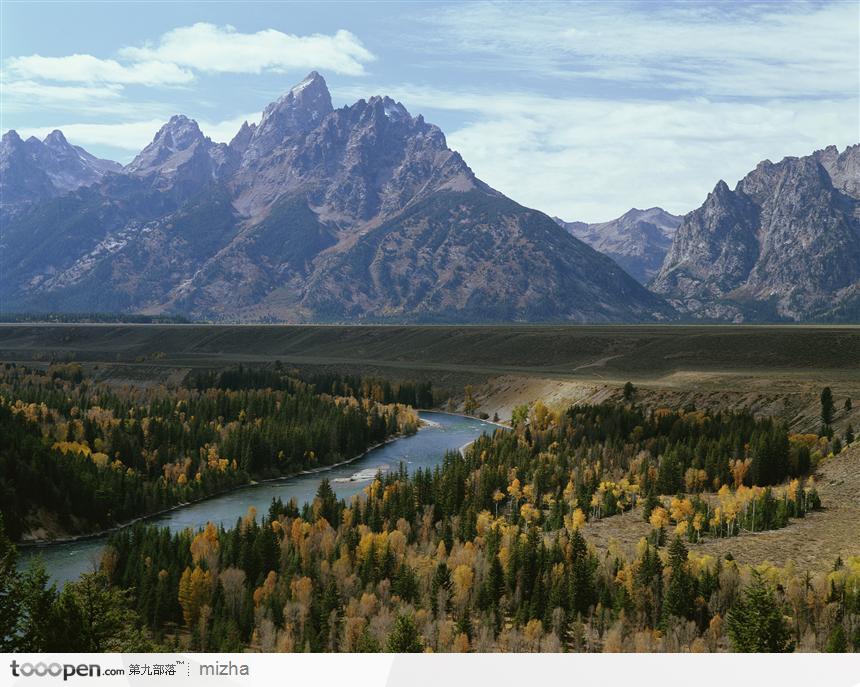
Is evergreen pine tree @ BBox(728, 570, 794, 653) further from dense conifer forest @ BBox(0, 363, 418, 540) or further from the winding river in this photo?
dense conifer forest @ BBox(0, 363, 418, 540)

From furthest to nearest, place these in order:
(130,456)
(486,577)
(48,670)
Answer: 1. (130,456)
2. (486,577)
3. (48,670)

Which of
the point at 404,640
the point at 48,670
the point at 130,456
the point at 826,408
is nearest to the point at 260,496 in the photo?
the point at 130,456

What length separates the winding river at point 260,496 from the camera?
11106cm

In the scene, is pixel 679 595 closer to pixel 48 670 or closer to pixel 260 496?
pixel 48 670

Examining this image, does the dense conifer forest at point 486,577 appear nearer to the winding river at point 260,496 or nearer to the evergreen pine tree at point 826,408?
the winding river at point 260,496

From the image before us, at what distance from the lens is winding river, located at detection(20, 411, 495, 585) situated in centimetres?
11106

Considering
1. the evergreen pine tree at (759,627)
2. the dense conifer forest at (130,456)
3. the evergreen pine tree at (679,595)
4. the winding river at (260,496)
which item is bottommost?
the winding river at (260,496)

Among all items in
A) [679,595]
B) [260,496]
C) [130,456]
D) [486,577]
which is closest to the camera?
[679,595]

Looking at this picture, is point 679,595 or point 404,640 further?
point 679,595

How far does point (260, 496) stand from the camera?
485ft

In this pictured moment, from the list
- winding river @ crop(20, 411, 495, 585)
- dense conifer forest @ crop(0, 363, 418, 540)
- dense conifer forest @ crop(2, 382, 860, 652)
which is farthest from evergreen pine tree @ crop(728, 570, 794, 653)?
dense conifer forest @ crop(0, 363, 418, 540)

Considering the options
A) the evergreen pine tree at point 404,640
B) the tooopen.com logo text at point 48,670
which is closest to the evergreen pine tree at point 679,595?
the evergreen pine tree at point 404,640

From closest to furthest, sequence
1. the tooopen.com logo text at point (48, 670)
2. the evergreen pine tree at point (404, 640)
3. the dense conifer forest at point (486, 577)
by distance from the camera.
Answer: the tooopen.com logo text at point (48, 670)
the evergreen pine tree at point (404, 640)
the dense conifer forest at point (486, 577)

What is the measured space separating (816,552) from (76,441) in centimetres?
12454
